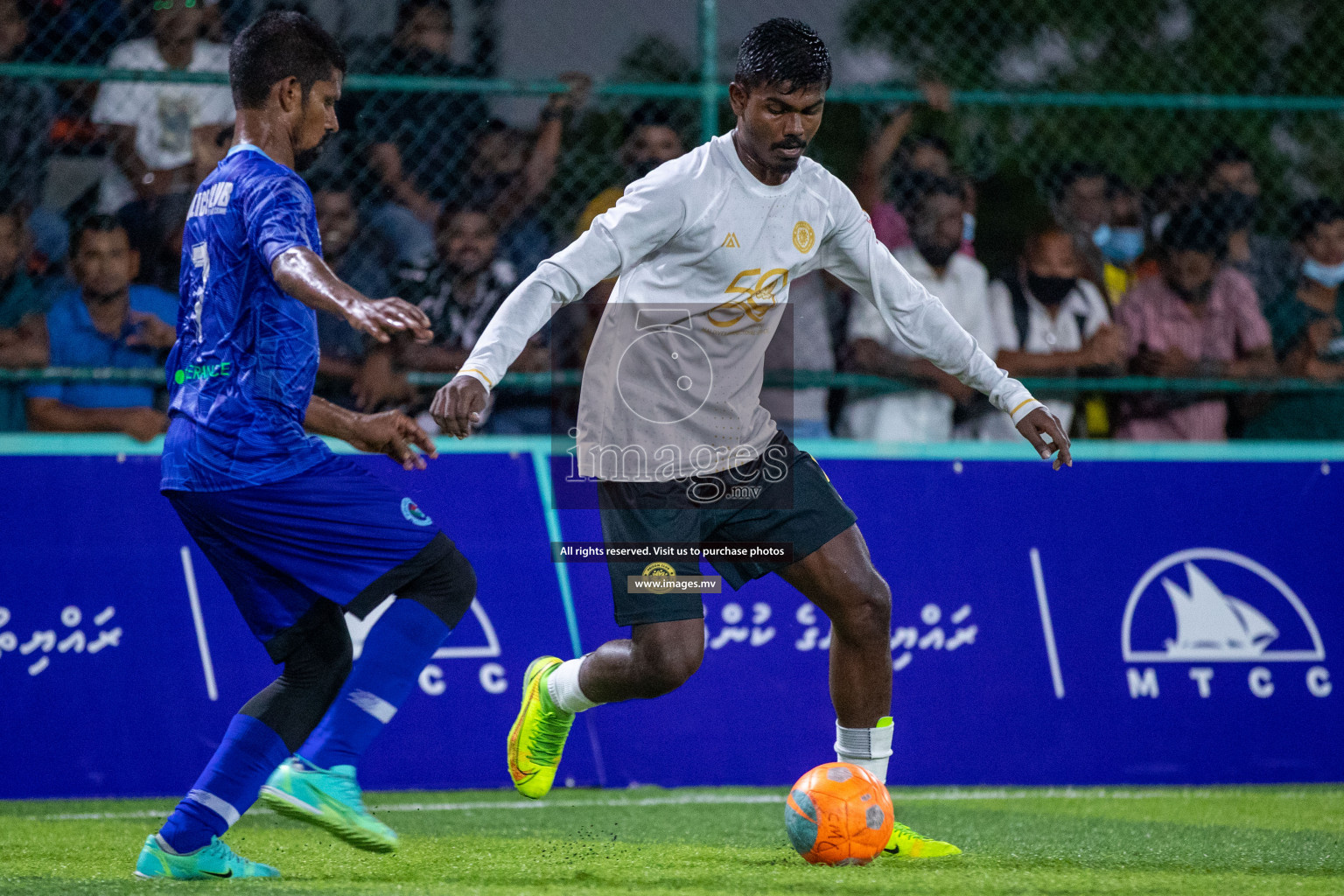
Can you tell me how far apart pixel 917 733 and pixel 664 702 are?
108 centimetres

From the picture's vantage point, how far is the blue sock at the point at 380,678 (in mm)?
3961

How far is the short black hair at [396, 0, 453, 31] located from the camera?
702 centimetres

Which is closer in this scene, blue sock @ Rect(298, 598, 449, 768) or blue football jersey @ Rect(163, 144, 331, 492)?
blue football jersey @ Rect(163, 144, 331, 492)

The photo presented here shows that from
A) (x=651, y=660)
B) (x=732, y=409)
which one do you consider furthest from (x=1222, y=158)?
(x=651, y=660)

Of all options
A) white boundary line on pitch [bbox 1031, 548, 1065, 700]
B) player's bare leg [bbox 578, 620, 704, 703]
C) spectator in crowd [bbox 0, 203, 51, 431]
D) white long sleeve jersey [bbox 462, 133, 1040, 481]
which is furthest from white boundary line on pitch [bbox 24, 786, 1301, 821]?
white long sleeve jersey [bbox 462, 133, 1040, 481]

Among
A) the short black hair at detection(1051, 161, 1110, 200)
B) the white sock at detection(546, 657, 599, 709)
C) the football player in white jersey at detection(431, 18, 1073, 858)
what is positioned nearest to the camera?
the football player in white jersey at detection(431, 18, 1073, 858)

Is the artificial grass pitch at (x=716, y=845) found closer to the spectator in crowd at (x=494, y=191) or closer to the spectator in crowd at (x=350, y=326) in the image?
the spectator in crowd at (x=350, y=326)

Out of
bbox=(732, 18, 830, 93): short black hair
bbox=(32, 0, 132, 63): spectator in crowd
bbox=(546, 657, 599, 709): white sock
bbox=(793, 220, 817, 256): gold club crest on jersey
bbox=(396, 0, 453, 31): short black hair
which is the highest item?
bbox=(396, 0, 453, 31): short black hair

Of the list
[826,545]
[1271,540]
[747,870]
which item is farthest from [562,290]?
[1271,540]

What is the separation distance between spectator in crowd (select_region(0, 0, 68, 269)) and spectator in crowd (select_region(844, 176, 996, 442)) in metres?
3.44

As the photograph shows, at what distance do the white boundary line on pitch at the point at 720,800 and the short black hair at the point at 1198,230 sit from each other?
2558 mm

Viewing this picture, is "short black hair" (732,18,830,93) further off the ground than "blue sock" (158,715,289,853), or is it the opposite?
"short black hair" (732,18,830,93)

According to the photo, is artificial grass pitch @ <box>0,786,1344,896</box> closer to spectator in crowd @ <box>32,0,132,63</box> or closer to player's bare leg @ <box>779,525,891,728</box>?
player's bare leg @ <box>779,525,891,728</box>

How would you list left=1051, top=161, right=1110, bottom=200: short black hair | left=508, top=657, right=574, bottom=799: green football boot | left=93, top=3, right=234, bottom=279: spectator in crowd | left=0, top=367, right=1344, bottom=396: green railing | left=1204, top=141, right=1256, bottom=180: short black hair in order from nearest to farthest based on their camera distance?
left=508, top=657, right=574, bottom=799: green football boot
left=0, top=367, right=1344, bottom=396: green railing
left=93, top=3, right=234, bottom=279: spectator in crowd
left=1051, top=161, right=1110, bottom=200: short black hair
left=1204, top=141, right=1256, bottom=180: short black hair
